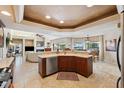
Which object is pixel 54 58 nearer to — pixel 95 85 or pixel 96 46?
pixel 95 85

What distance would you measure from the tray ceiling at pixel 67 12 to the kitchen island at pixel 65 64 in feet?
5.19

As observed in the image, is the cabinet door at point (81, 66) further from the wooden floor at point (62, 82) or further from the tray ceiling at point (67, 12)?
the tray ceiling at point (67, 12)

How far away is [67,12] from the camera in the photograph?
3.65 metres

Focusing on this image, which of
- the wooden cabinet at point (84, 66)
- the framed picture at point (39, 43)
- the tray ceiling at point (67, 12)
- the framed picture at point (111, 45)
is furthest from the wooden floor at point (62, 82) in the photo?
the framed picture at point (39, 43)

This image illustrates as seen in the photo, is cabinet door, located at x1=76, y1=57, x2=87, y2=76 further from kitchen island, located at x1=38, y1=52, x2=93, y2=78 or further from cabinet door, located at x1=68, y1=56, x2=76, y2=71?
cabinet door, located at x1=68, y1=56, x2=76, y2=71

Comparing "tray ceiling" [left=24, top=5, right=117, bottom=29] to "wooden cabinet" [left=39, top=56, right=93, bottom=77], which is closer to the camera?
"tray ceiling" [left=24, top=5, right=117, bottom=29]

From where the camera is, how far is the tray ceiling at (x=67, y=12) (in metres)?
3.19

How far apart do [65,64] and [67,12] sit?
2502 millimetres

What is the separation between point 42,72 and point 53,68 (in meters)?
0.64

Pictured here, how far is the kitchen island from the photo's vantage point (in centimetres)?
427

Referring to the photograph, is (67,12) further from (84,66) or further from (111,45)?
(111,45)

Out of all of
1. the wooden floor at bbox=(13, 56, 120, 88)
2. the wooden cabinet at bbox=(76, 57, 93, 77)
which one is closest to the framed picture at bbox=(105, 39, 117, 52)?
the wooden floor at bbox=(13, 56, 120, 88)

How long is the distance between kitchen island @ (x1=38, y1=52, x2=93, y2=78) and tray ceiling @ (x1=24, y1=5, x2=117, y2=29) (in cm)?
158
